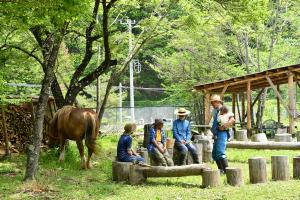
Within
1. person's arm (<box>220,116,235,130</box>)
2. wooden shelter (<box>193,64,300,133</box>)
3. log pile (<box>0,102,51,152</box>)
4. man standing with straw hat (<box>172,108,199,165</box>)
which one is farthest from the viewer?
wooden shelter (<box>193,64,300,133</box>)

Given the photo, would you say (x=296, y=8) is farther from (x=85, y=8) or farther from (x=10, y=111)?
(x=85, y=8)

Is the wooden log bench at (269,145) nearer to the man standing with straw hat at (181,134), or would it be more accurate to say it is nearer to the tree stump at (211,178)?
the man standing with straw hat at (181,134)

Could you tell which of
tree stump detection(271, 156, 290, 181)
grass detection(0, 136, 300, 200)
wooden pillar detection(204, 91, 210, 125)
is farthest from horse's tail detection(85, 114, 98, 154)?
wooden pillar detection(204, 91, 210, 125)

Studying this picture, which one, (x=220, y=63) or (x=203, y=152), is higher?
(x=220, y=63)

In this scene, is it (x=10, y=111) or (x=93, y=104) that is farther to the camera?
(x=93, y=104)

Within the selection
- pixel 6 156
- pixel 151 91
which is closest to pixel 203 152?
pixel 6 156

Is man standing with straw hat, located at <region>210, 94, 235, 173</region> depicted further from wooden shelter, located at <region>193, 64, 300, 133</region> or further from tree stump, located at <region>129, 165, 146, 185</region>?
wooden shelter, located at <region>193, 64, 300, 133</region>

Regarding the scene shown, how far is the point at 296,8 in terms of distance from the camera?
24.5m

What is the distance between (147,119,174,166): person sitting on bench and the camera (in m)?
10.6

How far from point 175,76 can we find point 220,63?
9.00ft

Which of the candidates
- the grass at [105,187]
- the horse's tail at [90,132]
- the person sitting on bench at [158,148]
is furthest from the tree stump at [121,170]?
the horse's tail at [90,132]

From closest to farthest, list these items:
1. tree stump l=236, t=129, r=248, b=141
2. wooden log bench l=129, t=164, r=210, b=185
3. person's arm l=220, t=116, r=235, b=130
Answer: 1. wooden log bench l=129, t=164, r=210, b=185
2. person's arm l=220, t=116, r=235, b=130
3. tree stump l=236, t=129, r=248, b=141

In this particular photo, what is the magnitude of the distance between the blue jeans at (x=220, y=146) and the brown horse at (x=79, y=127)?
335 centimetres

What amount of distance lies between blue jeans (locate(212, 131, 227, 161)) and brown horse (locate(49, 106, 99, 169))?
11.0ft
